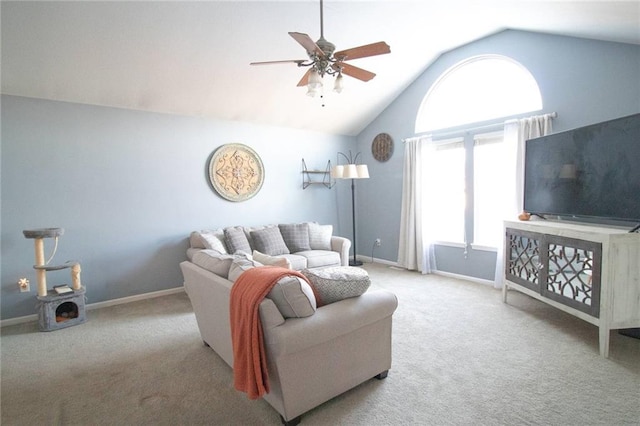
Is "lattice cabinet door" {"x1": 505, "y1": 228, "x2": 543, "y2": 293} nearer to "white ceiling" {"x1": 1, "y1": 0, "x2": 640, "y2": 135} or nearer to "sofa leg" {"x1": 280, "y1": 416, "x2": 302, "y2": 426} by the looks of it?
"white ceiling" {"x1": 1, "y1": 0, "x2": 640, "y2": 135}

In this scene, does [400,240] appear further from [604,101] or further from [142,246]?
[142,246]

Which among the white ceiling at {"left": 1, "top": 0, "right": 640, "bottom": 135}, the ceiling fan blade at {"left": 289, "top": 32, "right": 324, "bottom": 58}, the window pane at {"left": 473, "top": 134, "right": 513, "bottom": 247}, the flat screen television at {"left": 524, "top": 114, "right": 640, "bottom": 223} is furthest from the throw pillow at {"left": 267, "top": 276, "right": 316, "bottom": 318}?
the window pane at {"left": 473, "top": 134, "right": 513, "bottom": 247}

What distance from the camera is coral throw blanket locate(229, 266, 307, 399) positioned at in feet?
5.70

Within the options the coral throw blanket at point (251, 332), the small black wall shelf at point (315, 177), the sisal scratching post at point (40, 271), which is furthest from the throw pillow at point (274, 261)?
the small black wall shelf at point (315, 177)

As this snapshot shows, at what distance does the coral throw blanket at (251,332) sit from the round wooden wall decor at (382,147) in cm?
425

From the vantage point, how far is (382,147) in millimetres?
5805

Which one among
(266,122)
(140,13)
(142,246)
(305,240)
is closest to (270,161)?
(266,122)

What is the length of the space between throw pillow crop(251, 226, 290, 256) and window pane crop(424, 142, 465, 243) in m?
2.32

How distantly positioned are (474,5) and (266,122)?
10.4 ft

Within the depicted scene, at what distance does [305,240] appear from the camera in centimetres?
493

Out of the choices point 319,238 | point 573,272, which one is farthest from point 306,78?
point 573,272

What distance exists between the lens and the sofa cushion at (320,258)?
175 inches

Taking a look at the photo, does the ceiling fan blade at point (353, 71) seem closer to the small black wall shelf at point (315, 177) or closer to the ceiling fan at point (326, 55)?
the ceiling fan at point (326, 55)

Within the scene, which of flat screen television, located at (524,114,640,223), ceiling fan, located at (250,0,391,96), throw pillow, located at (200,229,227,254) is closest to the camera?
ceiling fan, located at (250,0,391,96)
